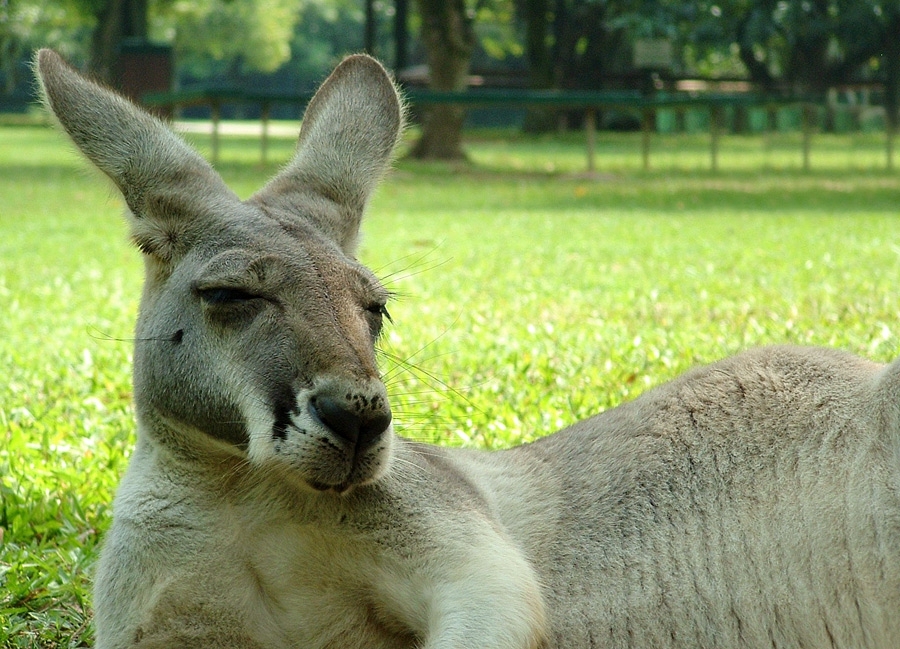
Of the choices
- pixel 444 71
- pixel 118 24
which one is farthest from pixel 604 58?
pixel 444 71

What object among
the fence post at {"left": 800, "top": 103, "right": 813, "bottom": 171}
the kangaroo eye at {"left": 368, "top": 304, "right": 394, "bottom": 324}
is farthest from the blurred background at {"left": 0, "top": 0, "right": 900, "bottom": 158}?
the kangaroo eye at {"left": 368, "top": 304, "right": 394, "bottom": 324}

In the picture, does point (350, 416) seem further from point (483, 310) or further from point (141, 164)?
point (483, 310)

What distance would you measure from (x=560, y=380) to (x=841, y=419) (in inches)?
119

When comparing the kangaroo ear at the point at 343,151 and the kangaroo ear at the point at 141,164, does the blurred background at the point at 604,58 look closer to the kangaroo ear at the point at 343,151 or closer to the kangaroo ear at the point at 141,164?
the kangaroo ear at the point at 141,164

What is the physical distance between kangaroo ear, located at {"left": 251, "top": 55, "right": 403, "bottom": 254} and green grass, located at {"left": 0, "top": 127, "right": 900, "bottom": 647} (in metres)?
0.29

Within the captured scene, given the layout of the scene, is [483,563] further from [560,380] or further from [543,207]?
[543,207]

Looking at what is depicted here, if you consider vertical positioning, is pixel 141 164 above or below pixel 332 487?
above

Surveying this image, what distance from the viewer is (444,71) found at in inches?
968

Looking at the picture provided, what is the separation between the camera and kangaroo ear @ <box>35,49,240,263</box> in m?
3.14

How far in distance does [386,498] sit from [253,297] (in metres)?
0.59

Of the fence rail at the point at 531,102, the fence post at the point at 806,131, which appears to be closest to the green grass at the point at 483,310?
the fence rail at the point at 531,102

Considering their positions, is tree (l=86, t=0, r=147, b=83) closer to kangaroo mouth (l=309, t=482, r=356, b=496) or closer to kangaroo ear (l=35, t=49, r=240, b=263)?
kangaroo ear (l=35, t=49, r=240, b=263)

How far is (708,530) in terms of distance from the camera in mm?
2910

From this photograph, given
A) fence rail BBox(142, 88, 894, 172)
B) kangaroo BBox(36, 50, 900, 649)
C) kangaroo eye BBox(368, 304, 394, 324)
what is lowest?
kangaroo BBox(36, 50, 900, 649)
